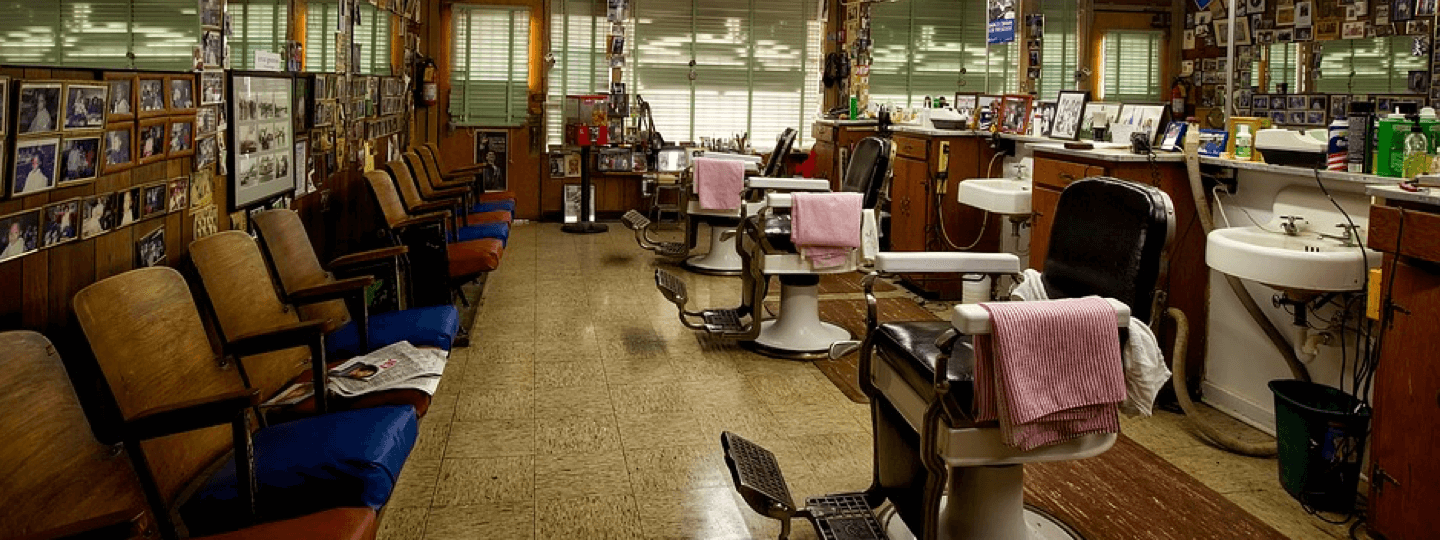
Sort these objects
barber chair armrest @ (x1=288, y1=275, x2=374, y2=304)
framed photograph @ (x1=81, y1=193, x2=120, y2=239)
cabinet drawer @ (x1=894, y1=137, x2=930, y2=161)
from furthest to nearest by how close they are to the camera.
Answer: cabinet drawer @ (x1=894, y1=137, x2=930, y2=161)
barber chair armrest @ (x1=288, y1=275, x2=374, y2=304)
framed photograph @ (x1=81, y1=193, x2=120, y2=239)

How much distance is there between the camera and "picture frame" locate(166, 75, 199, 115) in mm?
2934

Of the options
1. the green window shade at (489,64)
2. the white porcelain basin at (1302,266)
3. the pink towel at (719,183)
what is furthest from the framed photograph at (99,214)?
the green window shade at (489,64)

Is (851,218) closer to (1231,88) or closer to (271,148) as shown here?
(1231,88)

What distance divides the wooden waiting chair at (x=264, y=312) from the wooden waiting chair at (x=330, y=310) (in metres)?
0.02

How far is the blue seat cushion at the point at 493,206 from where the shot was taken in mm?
6915

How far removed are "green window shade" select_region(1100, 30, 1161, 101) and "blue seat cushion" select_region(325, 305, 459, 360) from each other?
350cm

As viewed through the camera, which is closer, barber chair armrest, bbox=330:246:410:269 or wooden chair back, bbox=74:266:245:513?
wooden chair back, bbox=74:266:245:513

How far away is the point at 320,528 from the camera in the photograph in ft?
6.21

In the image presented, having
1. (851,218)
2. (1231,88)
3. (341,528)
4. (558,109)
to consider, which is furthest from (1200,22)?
(558,109)

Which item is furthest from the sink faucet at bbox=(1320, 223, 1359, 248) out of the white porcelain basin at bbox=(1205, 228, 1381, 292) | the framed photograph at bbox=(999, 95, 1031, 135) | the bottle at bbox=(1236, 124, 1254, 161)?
the framed photograph at bbox=(999, 95, 1031, 135)

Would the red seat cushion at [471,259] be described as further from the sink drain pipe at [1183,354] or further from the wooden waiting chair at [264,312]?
the sink drain pipe at [1183,354]

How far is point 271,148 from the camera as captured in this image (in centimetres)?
391

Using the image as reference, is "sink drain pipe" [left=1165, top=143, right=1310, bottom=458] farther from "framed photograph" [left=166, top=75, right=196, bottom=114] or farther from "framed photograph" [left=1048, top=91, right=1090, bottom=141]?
"framed photograph" [left=166, top=75, right=196, bottom=114]

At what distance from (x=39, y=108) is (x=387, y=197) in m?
2.94
